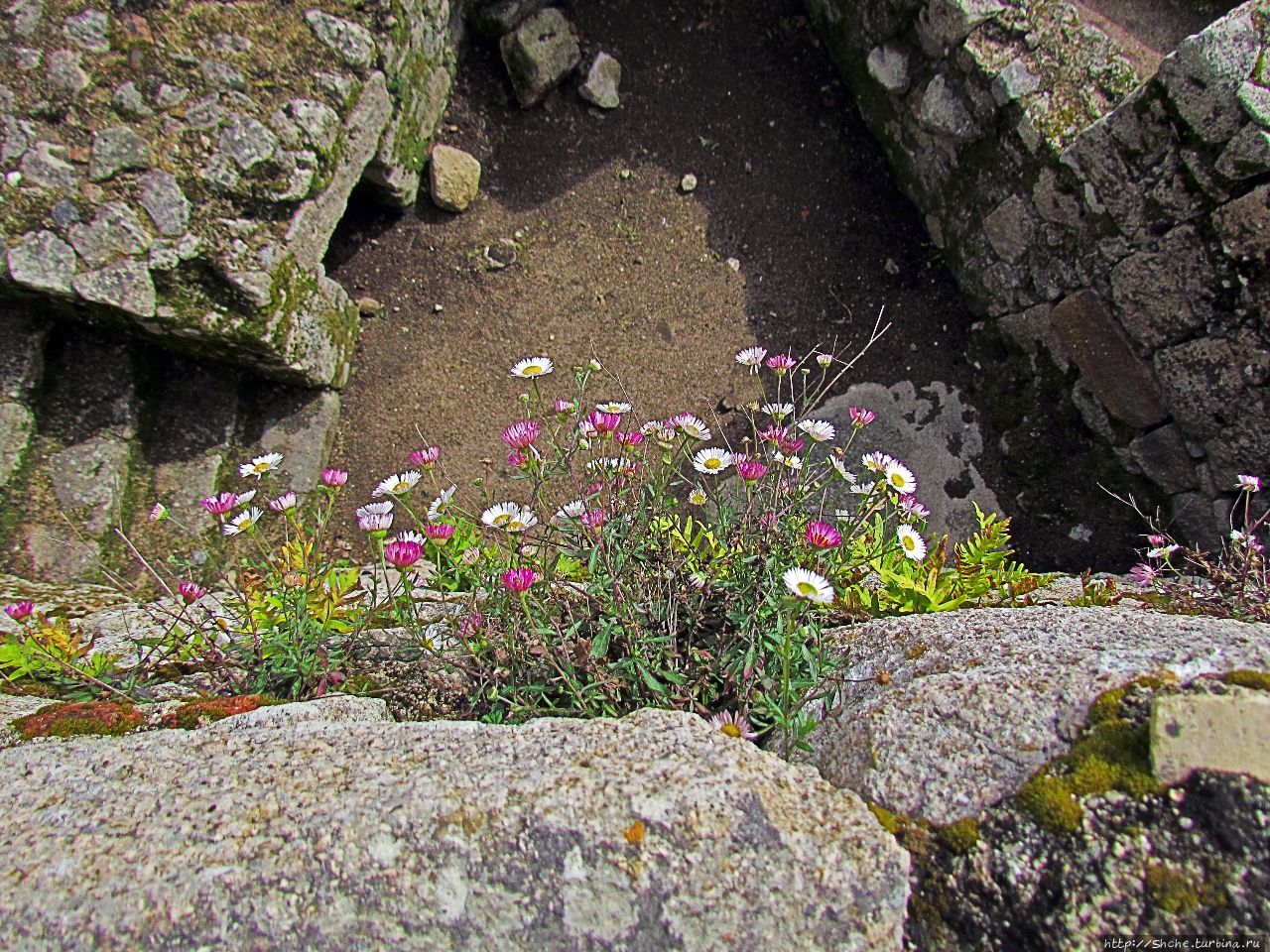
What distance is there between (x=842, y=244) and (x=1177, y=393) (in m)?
1.66

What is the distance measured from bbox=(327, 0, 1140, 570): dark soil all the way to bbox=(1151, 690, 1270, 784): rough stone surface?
2.43 meters

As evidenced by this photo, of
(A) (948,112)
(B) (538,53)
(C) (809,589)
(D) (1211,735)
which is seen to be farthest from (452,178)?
(D) (1211,735)

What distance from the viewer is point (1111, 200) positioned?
3150 millimetres

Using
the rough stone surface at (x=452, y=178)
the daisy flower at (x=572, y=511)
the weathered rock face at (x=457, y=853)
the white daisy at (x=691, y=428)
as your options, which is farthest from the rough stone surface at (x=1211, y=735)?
the rough stone surface at (x=452, y=178)

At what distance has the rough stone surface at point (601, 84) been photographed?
168 inches

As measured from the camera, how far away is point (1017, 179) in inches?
136

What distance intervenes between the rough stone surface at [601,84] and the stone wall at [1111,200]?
1.18m

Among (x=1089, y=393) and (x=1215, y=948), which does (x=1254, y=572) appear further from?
(x=1215, y=948)

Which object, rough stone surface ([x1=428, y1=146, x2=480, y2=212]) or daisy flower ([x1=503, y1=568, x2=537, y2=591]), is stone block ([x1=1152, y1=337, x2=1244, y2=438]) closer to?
daisy flower ([x1=503, y1=568, x2=537, y2=591])

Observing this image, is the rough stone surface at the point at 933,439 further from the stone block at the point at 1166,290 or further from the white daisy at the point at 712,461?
the white daisy at the point at 712,461

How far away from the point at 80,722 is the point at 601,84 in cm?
372

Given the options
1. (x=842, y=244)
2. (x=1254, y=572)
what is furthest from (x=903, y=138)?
(x=1254, y=572)

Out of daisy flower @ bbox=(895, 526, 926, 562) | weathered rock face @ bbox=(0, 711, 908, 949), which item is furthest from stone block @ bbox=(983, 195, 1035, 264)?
weathered rock face @ bbox=(0, 711, 908, 949)

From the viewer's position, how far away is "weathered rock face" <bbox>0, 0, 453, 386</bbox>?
116 inches
